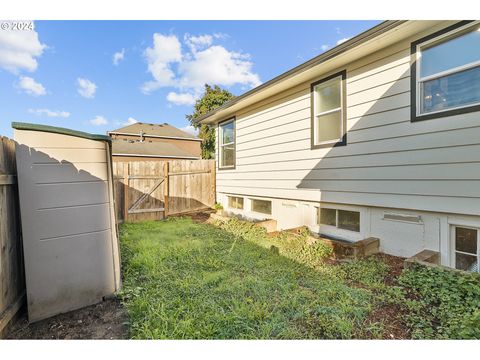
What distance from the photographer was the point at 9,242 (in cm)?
203

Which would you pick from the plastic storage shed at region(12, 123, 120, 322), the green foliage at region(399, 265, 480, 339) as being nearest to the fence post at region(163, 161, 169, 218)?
the plastic storage shed at region(12, 123, 120, 322)

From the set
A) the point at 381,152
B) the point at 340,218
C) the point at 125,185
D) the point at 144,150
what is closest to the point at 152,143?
the point at 144,150

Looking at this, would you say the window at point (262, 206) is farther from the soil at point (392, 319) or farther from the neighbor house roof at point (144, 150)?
the neighbor house roof at point (144, 150)

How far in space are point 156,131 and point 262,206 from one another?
24.8 metres

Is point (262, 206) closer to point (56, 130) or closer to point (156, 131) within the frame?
point (56, 130)

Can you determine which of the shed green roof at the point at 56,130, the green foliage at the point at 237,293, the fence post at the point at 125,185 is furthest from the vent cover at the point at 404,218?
the fence post at the point at 125,185

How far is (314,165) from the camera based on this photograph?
15.1 ft

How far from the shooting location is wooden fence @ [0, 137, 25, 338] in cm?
190

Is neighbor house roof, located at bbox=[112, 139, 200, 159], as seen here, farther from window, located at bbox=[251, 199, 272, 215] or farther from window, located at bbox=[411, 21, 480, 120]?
window, located at bbox=[411, 21, 480, 120]

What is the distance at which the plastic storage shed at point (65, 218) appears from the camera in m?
2.11

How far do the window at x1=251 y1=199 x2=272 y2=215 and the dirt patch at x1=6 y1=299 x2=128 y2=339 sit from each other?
13.8 ft

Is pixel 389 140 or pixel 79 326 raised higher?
pixel 389 140
